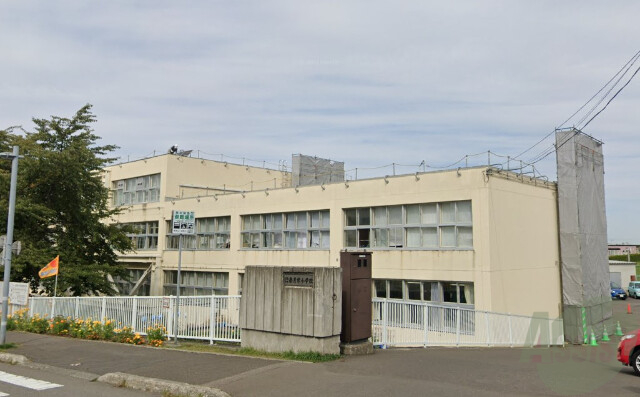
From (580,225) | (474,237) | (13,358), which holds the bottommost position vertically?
(13,358)

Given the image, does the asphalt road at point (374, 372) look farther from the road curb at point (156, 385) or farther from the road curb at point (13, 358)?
the road curb at point (156, 385)

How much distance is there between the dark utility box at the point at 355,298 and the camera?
10883mm

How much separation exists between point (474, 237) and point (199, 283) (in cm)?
1702

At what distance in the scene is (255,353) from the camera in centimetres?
1107

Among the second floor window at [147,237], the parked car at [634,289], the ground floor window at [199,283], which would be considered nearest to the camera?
the ground floor window at [199,283]

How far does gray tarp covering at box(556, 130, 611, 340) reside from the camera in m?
23.1

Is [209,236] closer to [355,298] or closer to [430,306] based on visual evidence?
[430,306]

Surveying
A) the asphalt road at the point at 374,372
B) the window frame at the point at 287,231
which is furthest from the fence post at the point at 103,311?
the window frame at the point at 287,231

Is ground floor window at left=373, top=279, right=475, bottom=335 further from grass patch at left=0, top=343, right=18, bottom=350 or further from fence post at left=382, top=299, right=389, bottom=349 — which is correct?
grass patch at left=0, top=343, right=18, bottom=350

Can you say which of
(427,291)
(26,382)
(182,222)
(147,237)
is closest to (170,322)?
(182,222)

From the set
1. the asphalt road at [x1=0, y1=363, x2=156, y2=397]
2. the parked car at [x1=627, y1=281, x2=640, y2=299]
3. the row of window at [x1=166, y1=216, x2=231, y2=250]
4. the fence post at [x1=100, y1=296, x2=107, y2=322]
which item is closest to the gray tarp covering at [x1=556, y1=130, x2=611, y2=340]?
the row of window at [x1=166, y1=216, x2=231, y2=250]

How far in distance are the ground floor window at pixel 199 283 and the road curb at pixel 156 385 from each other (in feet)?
60.6

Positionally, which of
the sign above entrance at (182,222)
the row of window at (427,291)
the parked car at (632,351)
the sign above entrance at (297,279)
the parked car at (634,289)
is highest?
the sign above entrance at (182,222)

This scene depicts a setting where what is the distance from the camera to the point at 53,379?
32.6 feet
